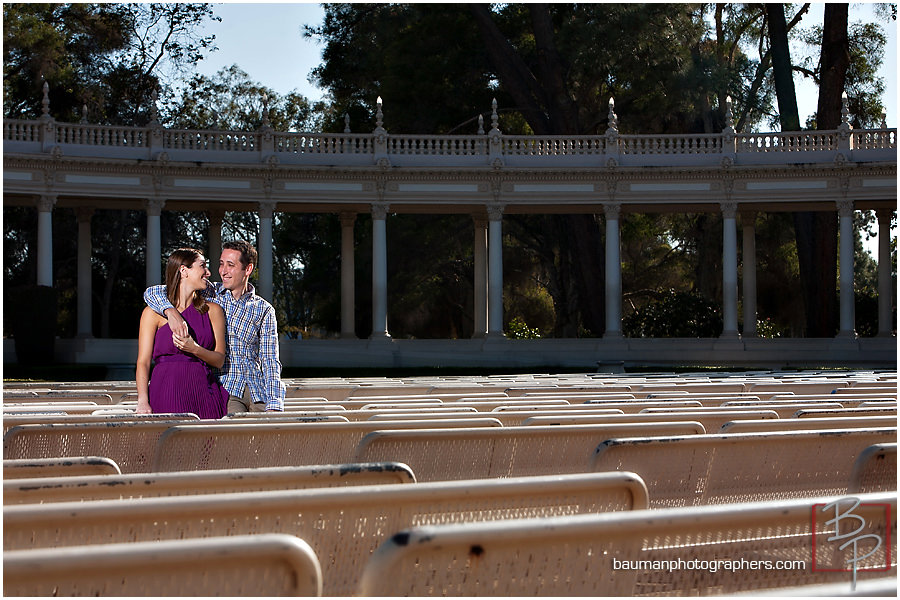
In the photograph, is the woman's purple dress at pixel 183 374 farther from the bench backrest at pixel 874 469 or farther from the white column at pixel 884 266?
the white column at pixel 884 266

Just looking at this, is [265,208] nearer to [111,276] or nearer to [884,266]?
[111,276]

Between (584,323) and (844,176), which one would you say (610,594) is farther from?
(584,323)

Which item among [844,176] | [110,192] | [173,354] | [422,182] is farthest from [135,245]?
[173,354]

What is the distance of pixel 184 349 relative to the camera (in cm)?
884

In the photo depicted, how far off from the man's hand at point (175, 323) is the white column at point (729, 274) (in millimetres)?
33942

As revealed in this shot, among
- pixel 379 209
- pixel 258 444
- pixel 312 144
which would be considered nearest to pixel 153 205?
pixel 312 144

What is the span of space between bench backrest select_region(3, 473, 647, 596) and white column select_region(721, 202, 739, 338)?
122 feet

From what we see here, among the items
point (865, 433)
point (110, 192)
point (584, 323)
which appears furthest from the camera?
point (584, 323)

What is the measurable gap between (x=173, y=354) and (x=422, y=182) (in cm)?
3260

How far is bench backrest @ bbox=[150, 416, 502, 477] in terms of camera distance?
5.94 metres

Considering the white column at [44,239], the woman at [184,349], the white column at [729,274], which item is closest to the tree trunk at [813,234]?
the white column at [729,274]

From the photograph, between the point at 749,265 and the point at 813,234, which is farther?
the point at 813,234

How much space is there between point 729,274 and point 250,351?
33.8 meters

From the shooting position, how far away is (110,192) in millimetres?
39031
